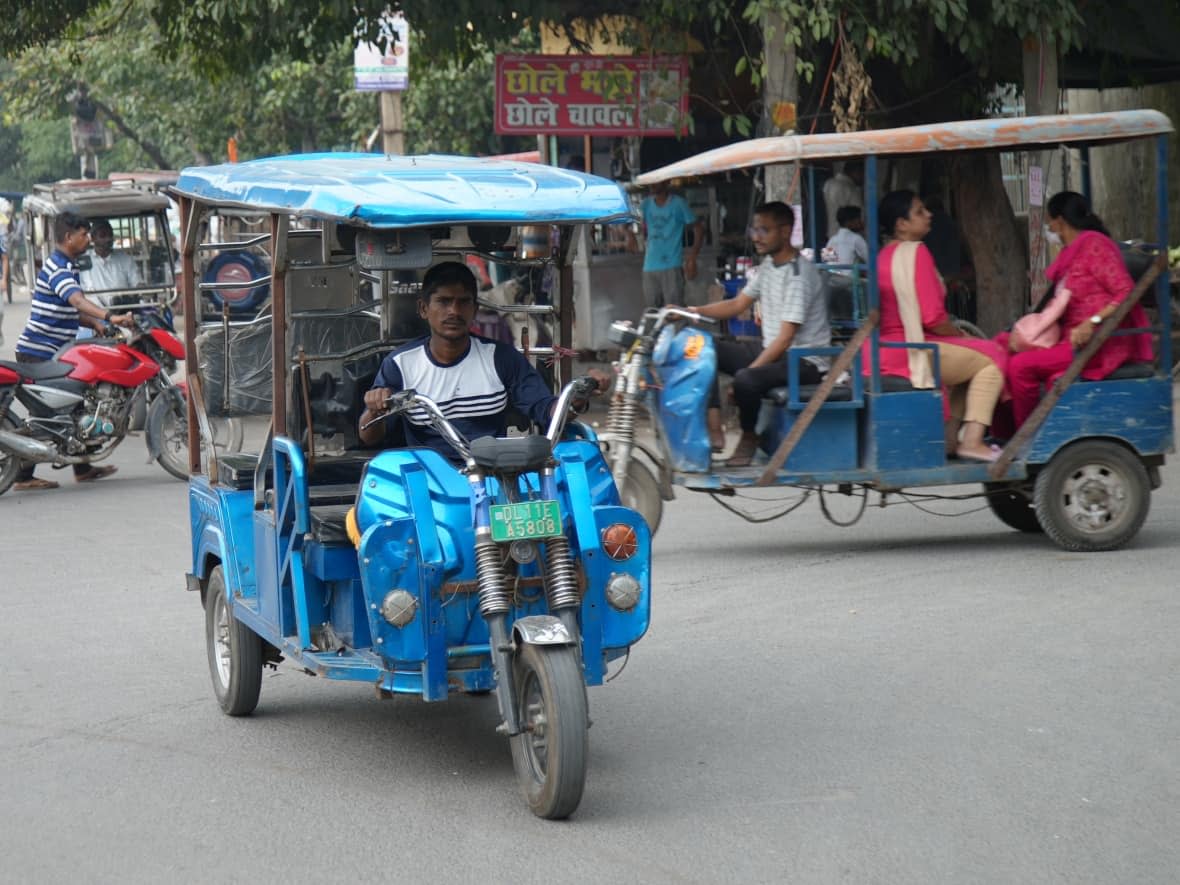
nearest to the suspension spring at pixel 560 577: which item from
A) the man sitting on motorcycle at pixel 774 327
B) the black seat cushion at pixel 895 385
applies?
the man sitting on motorcycle at pixel 774 327

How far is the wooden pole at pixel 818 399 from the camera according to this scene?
8320 millimetres

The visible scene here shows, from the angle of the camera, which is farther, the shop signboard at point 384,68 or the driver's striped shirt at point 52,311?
the shop signboard at point 384,68

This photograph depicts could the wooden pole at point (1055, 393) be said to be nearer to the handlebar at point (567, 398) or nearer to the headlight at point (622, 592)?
the handlebar at point (567, 398)

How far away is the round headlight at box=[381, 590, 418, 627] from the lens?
4703 mm

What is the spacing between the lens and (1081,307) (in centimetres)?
854

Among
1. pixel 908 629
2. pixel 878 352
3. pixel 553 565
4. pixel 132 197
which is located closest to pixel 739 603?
pixel 908 629

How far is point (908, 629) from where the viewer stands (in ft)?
23.0

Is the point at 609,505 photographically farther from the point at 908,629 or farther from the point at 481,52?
the point at 481,52

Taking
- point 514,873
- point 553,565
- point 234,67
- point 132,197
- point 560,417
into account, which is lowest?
point 514,873

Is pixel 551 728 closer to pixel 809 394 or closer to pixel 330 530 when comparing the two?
pixel 330 530

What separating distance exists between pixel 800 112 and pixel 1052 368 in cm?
761

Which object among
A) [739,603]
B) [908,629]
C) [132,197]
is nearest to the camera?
[908,629]

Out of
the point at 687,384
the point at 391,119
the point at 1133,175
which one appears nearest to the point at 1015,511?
the point at 687,384

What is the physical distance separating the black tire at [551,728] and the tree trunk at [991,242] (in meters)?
11.4
